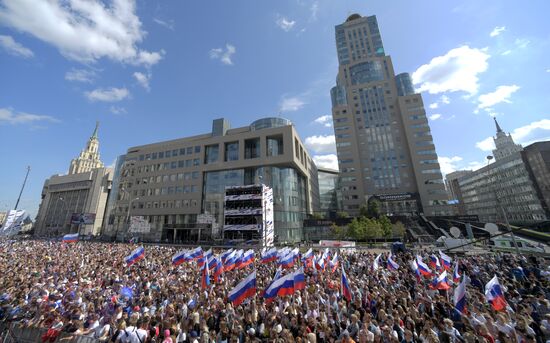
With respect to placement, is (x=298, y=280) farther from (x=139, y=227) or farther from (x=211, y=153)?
(x=211, y=153)

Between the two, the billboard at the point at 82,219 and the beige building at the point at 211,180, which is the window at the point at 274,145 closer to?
the beige building at the point at 211,180

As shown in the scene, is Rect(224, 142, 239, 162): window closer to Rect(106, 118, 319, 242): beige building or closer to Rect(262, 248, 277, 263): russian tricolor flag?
Rect(106, 118, 319, 242): beige building

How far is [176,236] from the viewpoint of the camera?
60.8 meters

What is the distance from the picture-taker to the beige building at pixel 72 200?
339 ft

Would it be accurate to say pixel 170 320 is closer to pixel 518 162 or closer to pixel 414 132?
pixel 414 132

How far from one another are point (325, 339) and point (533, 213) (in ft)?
384

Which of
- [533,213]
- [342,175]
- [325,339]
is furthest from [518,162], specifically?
[325,339]

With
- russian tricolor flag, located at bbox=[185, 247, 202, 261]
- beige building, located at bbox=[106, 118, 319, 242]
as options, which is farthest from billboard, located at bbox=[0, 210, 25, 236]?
russian tricolor flag, located at bbox=[185, 247, 202, 261]

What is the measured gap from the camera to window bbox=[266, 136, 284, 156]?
60.1 metres

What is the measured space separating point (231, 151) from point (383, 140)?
5676 centimetres

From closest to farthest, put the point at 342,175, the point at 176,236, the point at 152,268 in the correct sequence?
the point at 152,268, the point at 176,236, the point at 342,175

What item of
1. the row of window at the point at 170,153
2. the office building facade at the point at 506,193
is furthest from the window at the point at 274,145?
the office building facade at the point at 506,193

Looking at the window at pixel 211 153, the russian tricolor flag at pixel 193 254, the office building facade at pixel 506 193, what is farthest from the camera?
the office building facade at pixel 506 193

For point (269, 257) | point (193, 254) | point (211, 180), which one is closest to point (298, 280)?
point (269, 257)
